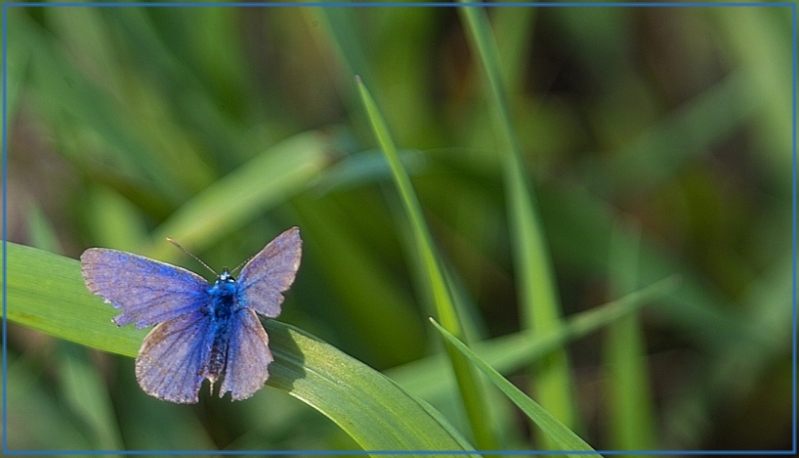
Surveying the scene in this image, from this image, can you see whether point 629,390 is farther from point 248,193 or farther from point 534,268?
point 248,193

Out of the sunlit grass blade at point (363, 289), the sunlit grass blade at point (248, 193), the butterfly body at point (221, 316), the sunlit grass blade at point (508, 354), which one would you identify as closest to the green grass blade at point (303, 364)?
the butterfly body at point (221, 316)

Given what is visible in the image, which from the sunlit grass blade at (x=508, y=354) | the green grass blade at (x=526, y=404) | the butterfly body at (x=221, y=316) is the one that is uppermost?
the sunlit grass blade at (x=508, y=354)

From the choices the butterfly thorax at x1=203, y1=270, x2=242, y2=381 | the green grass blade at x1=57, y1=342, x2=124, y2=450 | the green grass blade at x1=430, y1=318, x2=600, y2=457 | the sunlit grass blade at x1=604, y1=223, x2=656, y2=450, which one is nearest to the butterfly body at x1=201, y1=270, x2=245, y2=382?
the butterfly thorax at x1=203, y1=270, x2=242, y2=381

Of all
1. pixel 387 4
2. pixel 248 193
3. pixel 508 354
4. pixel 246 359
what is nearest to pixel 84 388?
pixel 248 193

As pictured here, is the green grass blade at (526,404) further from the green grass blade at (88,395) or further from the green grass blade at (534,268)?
the green grass blade at (88,395)

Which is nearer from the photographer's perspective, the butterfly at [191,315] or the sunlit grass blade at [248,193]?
the butterfly at [191,315]

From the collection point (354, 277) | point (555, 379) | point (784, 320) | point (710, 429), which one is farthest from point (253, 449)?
point (784, 320)

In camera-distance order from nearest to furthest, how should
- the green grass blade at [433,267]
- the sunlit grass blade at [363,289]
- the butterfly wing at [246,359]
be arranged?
the butterfly wing at [246,359], the green grass blade at [433,267], the sunlit grass blade at [363,289]
